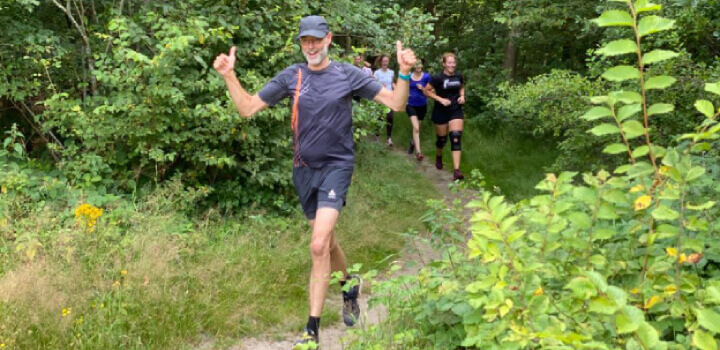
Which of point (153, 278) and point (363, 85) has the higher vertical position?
point (363, 85)

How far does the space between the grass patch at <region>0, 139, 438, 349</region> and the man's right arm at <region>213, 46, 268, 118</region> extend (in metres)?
1.33

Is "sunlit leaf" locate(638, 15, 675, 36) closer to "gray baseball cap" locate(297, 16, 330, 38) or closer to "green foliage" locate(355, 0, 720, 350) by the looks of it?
"green foliage" locate(355, 0, 720, 350)

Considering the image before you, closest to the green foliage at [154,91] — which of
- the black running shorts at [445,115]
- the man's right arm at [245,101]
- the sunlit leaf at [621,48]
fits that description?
the man's right arm at [245,101]

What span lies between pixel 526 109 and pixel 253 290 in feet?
13.9

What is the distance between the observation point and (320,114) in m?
4.54

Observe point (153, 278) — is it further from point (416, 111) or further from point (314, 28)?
point (416, 111)

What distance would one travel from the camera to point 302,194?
15.7 ft

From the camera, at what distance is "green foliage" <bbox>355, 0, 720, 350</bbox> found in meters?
2.23

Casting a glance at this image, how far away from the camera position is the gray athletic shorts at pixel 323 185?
4.56 metres

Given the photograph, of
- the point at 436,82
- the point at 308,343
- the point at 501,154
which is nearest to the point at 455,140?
the point at 436,82

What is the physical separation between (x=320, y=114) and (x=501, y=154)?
810cm

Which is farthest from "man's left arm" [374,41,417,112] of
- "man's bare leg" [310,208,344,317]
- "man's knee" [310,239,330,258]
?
"man's knee" [310,239,330,258]

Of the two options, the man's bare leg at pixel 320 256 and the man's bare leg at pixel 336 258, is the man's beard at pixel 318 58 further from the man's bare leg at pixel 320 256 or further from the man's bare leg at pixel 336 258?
the man's bare leg at pixel 336 258

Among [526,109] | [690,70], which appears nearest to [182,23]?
[526,109]
